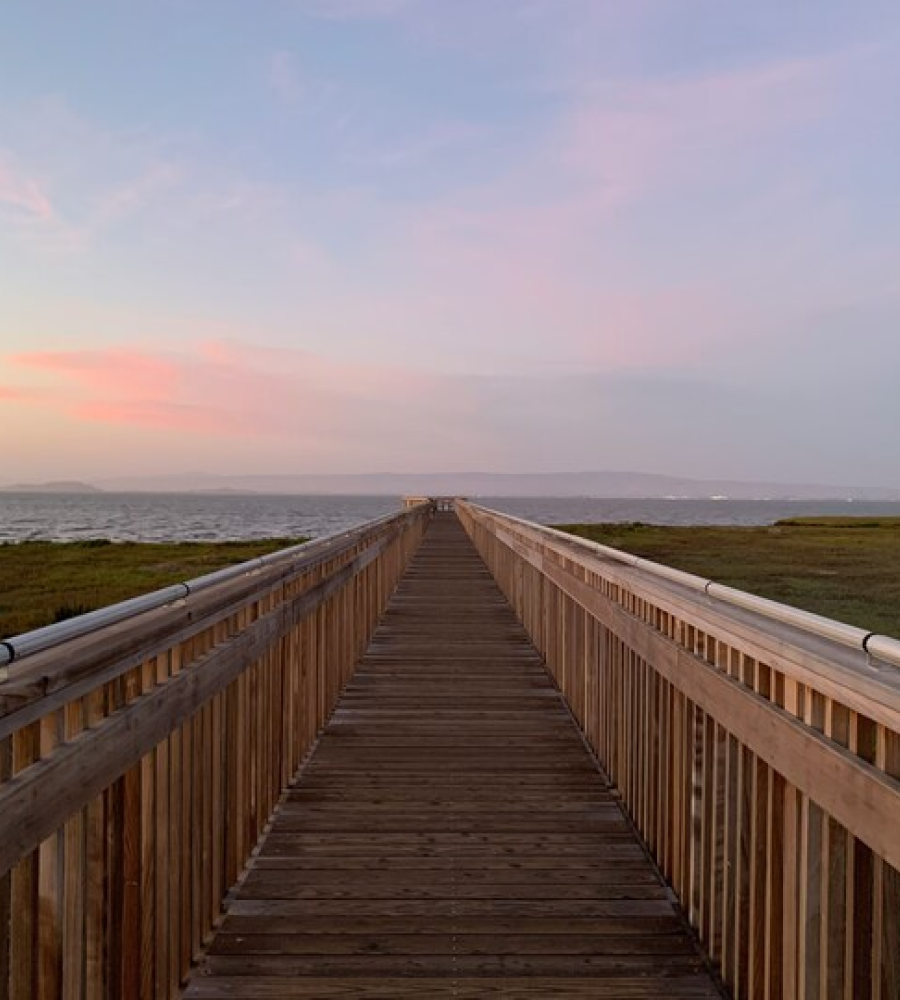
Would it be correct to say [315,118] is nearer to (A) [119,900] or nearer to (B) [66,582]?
(A) [119,900]

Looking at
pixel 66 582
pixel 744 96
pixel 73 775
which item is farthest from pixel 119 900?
pixel 66 582

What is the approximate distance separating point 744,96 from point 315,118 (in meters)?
6.92

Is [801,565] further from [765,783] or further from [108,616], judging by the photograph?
[108,616]

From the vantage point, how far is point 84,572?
2717 centimetres

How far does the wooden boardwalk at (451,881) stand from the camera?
281cm

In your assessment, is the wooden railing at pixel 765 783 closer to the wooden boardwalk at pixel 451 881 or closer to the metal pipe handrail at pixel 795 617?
the metal pipe handrail at pixel 795 617

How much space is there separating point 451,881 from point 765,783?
1.69 m

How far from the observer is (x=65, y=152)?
13266 millimetres

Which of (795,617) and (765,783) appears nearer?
(795,617)

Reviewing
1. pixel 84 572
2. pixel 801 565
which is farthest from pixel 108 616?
pixel 801 565

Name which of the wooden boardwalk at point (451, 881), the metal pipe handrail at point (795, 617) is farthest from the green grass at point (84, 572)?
the metal pipe handrail at point (795, 617)

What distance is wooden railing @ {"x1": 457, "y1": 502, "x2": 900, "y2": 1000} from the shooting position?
1.83 metres

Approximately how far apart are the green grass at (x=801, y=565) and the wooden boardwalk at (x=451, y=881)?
393 inches

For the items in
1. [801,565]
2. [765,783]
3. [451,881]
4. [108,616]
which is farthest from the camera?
[801,565]
